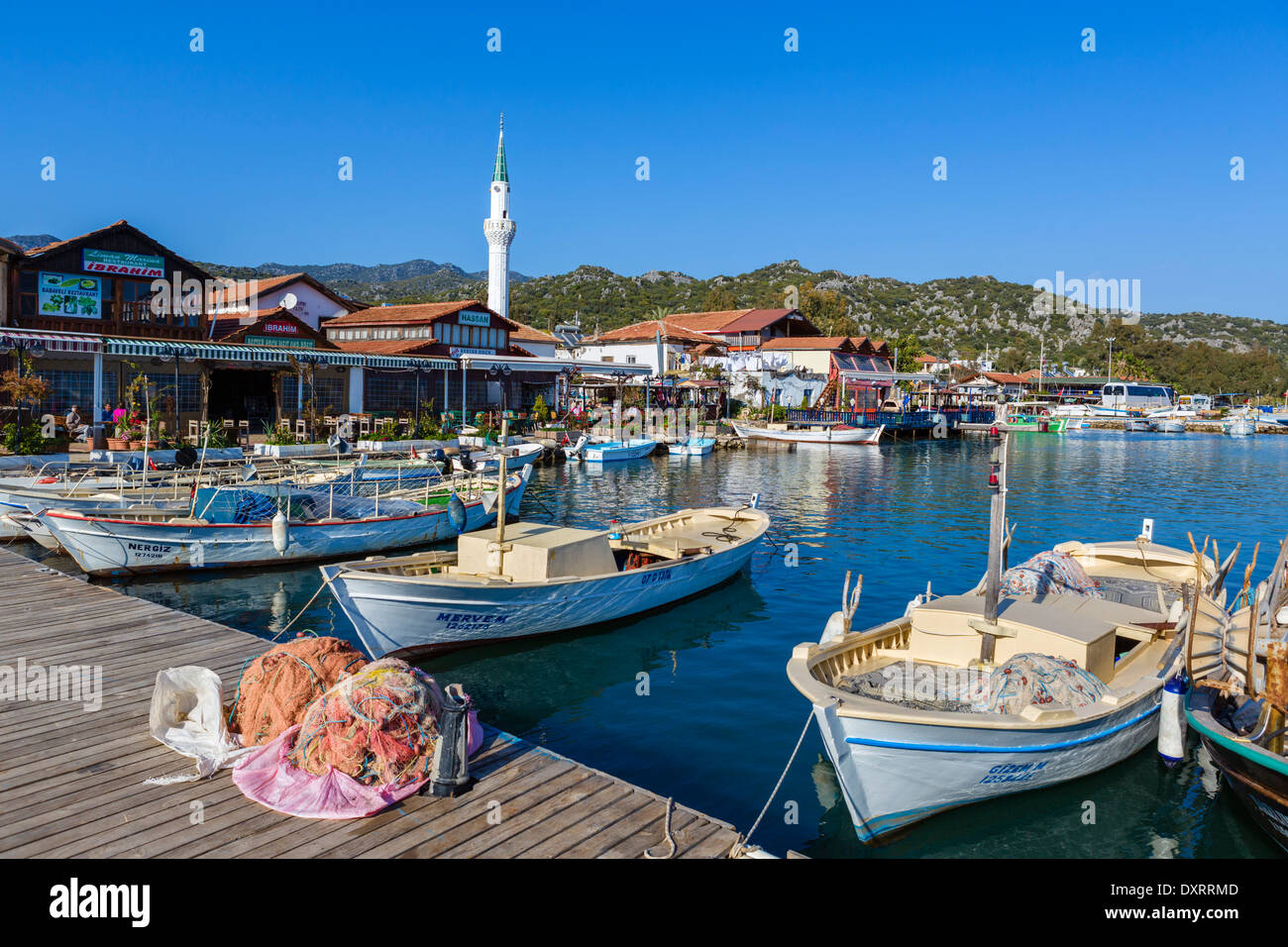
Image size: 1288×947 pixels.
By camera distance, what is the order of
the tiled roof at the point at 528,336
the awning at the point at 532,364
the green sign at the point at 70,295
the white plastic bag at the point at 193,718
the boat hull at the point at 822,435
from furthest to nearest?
the boat hull at the point at 822,435 < the tiled roof at the point at 528,336 < the awning at the point at 532,364 < the green sign at the point at 70,295 < the white plastic bag at the point at 193,718

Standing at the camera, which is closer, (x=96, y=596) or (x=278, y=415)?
(x=96, y=596)

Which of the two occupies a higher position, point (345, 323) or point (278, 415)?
point (345, 323)

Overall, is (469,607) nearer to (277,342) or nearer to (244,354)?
(244,354)

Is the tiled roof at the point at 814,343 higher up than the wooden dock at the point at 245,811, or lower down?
higher up

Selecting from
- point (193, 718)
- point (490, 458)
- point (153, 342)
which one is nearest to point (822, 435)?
point (490, 458)

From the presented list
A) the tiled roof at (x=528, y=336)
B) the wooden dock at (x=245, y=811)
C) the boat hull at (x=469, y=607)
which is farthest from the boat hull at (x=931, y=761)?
the tiled roof at (x=528, y=336)

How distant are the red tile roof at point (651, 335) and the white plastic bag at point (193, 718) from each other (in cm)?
6807

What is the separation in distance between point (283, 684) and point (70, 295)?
3537 centimetres

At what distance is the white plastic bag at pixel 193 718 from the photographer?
8.29 m

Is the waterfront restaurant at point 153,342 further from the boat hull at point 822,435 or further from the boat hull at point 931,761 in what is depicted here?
the boat hull at point 931,761
